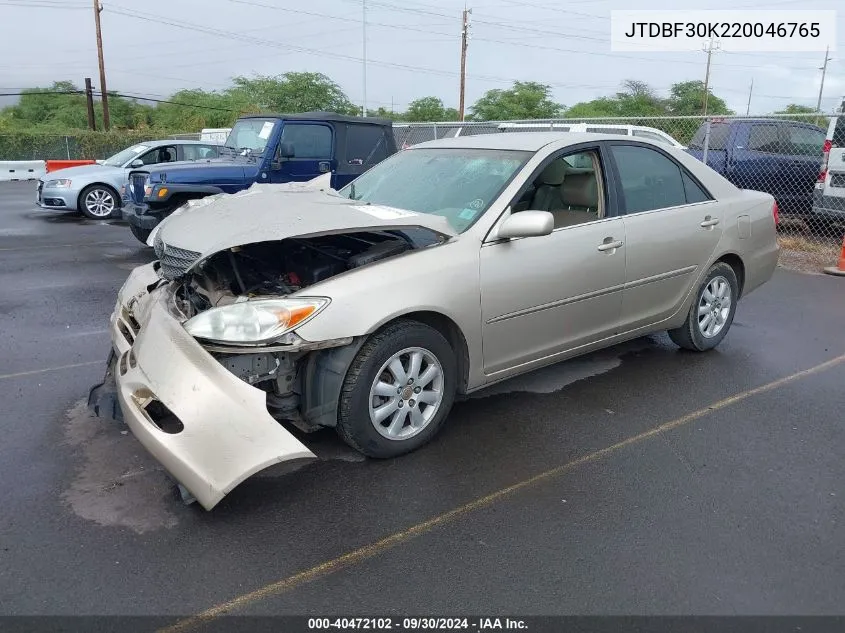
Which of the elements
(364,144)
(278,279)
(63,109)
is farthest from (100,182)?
(63,109)

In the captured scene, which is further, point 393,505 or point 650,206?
point 650,206

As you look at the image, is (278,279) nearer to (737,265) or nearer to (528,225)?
(528,225)

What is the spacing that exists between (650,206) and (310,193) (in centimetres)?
232

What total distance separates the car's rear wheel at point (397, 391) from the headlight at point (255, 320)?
38 cm

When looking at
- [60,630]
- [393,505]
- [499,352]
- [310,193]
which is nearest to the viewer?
[60,630]

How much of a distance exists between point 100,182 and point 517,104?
3291 centimetres

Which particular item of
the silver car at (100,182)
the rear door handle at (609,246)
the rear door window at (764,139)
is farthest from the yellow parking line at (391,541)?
the silver car at (100,182)

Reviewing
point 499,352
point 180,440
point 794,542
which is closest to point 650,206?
point 499,352

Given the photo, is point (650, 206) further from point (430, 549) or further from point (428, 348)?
point (430, 549)

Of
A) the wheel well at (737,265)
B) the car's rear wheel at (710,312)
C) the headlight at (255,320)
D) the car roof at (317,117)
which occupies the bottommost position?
the car's rear wheel at (710,312)

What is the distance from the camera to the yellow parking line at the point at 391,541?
8.45ft

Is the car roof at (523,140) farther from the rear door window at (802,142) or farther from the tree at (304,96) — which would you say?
the tree at (304,96)

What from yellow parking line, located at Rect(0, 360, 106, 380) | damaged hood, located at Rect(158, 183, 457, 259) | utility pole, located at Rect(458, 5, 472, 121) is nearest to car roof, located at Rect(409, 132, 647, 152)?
damaged hood, located at Rect(158, 183, 457, 259)

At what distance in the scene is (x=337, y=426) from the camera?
11.6ft
